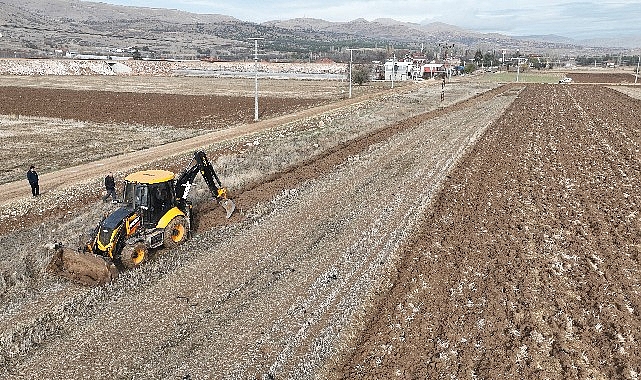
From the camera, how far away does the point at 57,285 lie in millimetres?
13000

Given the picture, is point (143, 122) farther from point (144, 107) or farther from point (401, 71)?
point (401, 71)

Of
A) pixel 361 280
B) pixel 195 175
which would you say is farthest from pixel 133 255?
pixel 361 280

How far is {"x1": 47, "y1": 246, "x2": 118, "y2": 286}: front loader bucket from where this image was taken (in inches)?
509

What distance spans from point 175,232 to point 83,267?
113 inches

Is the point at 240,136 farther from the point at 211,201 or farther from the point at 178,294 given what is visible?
the point at 178,294

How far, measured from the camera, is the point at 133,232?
13.8m

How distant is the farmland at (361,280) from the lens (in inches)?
401

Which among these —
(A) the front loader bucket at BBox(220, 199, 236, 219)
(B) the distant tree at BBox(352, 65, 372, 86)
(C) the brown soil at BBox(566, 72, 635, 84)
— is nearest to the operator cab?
(A) the front loader bucket at BBox(220, 199, 236, 219)

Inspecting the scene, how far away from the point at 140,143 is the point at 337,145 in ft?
43.1

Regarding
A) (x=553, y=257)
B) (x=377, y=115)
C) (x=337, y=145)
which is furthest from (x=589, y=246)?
(x=377, y=115)

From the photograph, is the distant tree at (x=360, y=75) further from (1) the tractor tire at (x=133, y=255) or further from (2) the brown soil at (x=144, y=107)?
(1) the tractor tire at (x=133, y=255)

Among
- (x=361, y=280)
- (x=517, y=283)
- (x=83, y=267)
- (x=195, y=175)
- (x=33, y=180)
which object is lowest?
(x=361, y=280)

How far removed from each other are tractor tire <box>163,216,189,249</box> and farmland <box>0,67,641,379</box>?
256 millimetres

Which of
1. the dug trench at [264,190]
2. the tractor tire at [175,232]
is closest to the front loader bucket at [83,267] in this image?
the dug trench at [264,190]
